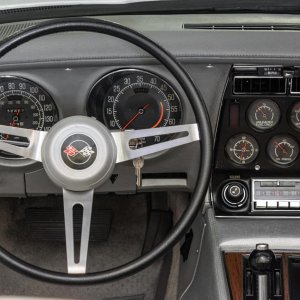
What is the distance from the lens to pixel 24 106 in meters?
2.11

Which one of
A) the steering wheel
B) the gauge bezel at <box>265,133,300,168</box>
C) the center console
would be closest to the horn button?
the steering wheel

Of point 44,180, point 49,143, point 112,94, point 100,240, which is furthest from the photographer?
point 100,240

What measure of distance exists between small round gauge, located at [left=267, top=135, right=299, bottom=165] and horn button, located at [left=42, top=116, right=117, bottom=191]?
651mm

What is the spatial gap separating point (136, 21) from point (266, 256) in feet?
2.88

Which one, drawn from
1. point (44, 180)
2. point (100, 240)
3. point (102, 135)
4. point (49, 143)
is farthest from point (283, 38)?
point (100, 240)

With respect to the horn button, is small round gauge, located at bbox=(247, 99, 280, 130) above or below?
above

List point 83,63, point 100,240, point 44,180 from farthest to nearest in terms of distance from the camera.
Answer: point 100,240, point 44,180, point 83,63

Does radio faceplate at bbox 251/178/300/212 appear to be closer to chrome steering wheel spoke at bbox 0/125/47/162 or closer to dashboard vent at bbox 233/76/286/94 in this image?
dashboard vent at bbox 233/76/286/94

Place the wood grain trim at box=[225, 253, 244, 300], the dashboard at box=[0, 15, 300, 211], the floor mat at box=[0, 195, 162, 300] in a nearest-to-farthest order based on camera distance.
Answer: the dashboard at box=[0, 15, 300, 211]
the wood grain trim at box=[225, 253, 244, 300]
the floor mat at box=[0, 195, 162, 300]

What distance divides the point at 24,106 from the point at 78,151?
1.46ft

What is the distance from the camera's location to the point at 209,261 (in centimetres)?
215

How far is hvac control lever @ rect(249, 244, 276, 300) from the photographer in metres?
2.02

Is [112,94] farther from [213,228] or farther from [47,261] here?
[47,261]

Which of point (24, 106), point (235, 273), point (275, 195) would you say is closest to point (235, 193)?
point (275, 195)
